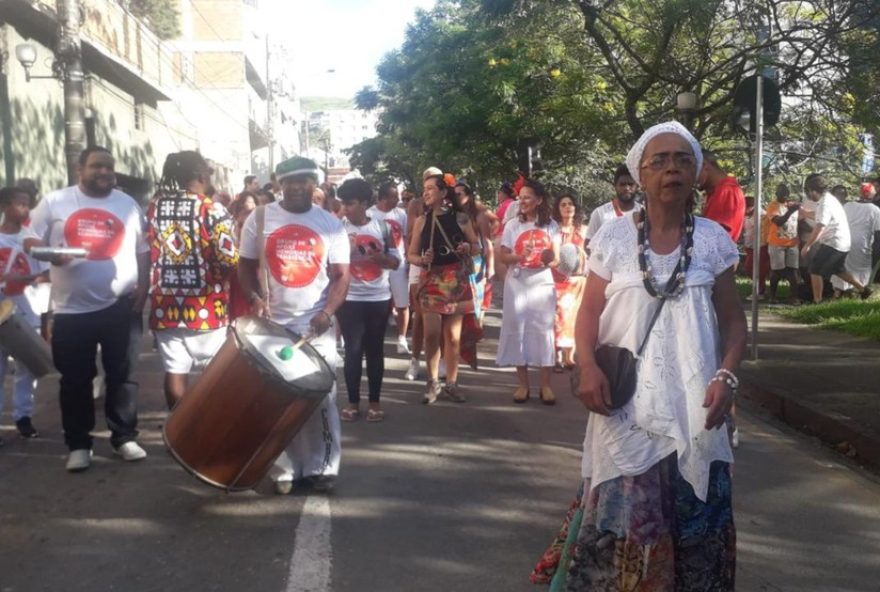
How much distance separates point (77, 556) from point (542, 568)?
87.7 inches

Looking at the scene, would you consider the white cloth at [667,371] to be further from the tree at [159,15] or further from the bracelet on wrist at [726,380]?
the tree at [159,15]

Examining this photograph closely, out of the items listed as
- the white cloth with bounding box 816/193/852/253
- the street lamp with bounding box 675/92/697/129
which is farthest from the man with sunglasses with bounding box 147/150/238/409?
the white cloth with bounding box 816/193/852/253

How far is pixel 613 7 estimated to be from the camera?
13289 millimetres

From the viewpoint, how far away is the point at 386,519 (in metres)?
4.97

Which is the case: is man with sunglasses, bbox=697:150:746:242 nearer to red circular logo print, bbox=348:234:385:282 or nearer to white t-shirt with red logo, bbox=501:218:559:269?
white t-shirt with red logo, bbox=501:218:559:269

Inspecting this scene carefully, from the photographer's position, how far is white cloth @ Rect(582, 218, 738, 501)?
3.04 meters

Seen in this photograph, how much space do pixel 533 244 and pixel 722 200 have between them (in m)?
2.55

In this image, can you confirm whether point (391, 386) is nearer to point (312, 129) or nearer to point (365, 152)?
point (365, 152)

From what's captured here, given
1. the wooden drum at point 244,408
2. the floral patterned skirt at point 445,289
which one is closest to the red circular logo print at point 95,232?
the wooden drum at point 244,408

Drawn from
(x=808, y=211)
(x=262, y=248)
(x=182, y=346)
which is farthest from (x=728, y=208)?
(x=808, y=211)

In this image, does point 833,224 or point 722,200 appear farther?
point 833,224

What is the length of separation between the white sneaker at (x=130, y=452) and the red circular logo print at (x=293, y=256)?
161 cm

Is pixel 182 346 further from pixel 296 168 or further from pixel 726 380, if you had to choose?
pixel 726 380

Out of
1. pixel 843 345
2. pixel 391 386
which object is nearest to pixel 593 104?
pixel 843 345
